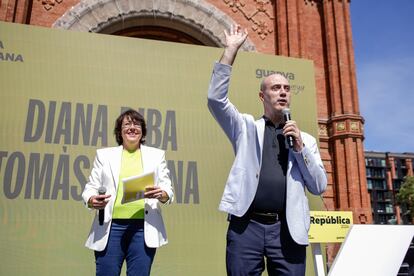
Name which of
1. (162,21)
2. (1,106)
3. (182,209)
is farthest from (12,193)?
(162,21)

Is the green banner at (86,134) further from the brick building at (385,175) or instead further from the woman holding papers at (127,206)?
the brick building at (385,175)

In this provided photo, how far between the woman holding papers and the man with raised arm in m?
0.85

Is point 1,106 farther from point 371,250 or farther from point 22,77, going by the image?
point 371,250

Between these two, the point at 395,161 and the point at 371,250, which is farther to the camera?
the point at 395,161

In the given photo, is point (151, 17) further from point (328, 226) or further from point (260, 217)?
point (260, 217)

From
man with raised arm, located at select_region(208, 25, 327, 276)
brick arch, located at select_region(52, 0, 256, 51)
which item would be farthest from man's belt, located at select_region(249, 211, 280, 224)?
brick arch, located at select_region(52, 0, 256, 51)

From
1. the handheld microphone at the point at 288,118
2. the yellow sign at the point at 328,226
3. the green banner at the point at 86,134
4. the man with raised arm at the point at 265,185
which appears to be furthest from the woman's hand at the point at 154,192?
the green banner at the point at 86,134

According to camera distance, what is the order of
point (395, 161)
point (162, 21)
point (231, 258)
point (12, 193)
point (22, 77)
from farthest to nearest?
point (395, 161)
point (162, 21)
point (22, 77)
point (12, 193)
point (231, 258)

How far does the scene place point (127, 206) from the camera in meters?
2.85

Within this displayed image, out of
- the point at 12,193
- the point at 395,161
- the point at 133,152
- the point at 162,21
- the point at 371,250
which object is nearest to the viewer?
the point at 133,152

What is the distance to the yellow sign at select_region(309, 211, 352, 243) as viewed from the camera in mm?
4969

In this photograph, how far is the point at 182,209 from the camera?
593 cm

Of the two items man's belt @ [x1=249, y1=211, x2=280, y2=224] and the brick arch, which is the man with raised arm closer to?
man's belt @ [x1=249, y1=211, x2=280, y2=224]

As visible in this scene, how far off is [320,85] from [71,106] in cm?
821
